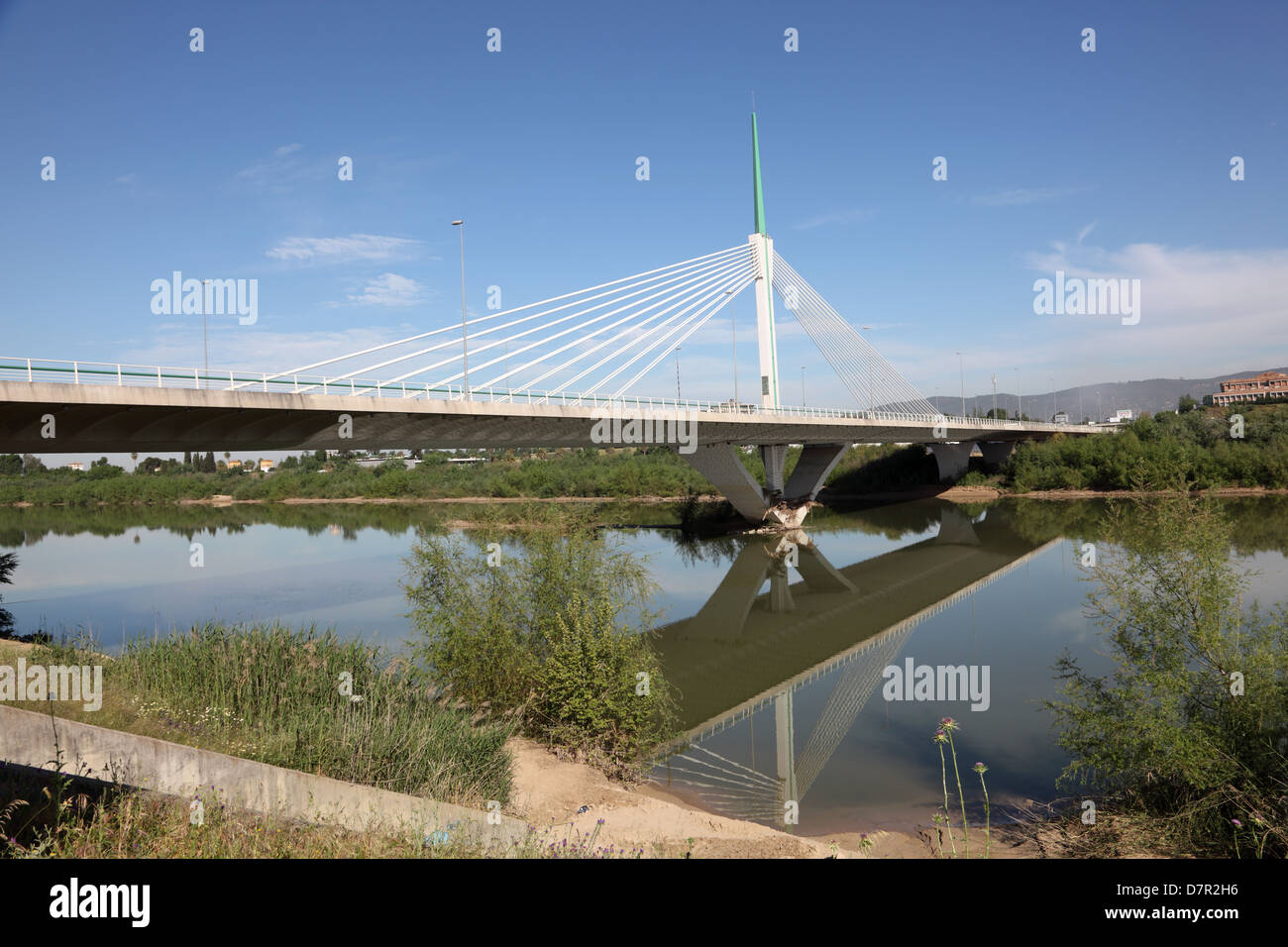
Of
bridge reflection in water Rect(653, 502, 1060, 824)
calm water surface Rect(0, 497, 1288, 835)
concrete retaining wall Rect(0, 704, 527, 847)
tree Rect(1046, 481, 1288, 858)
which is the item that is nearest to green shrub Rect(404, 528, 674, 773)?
calm water surface Rect(0, 497, 1288, 835)

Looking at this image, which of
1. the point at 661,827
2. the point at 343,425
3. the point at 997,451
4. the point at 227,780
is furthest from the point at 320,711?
the point at 997,451

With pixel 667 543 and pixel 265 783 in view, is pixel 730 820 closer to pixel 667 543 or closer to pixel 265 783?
pixel 265 783

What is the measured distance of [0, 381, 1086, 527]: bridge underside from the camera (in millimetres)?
14406

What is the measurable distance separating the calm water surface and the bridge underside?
4.06 metres

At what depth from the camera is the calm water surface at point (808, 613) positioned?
10258 millimetres

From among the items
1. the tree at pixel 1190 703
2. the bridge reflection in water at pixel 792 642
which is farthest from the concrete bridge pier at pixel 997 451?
the tree at pixel 1190 703

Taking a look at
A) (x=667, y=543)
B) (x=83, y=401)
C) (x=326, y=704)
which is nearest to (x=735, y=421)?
(x=667, y=543)

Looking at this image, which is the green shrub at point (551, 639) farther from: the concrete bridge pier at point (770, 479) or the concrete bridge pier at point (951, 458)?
the concrete bridge pier at point (951, 458)

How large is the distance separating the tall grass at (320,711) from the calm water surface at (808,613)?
2.18m

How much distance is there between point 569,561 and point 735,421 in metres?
19.1

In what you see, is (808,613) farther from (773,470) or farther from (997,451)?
(997,451)

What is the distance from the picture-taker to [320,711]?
27.1ft

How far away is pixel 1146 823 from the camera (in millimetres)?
7152
